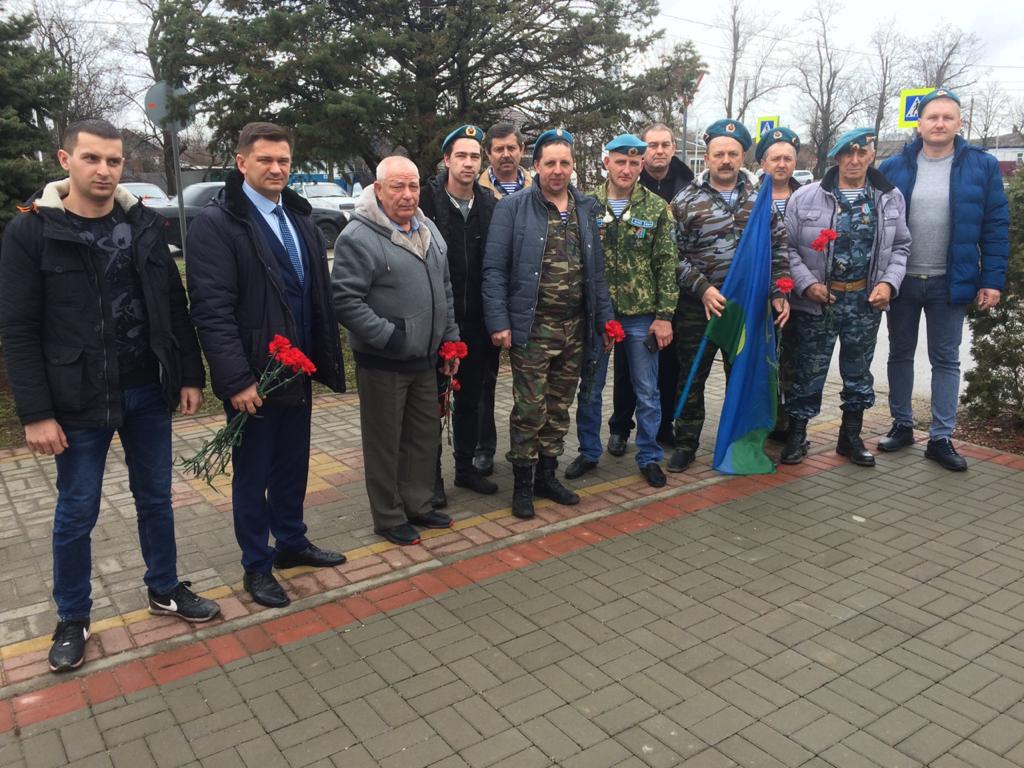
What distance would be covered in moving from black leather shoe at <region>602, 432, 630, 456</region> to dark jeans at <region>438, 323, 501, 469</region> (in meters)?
1.12

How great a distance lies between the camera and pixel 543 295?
464cm

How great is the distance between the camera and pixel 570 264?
4.67 meters

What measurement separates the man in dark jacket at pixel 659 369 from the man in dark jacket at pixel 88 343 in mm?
3169

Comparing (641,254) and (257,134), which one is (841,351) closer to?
(641,254)

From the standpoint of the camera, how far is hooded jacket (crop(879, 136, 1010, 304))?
5.25 meters

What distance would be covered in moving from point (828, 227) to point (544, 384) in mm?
2226

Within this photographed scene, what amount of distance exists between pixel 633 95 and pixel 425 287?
17.9ft

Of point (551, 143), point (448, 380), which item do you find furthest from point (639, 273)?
point (448, 380)

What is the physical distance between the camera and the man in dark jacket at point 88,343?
2986 mm

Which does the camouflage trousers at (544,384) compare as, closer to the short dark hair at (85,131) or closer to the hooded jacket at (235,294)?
the hooded jacket at (235,294)

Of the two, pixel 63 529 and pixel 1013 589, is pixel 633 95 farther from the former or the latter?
pixel 63 529

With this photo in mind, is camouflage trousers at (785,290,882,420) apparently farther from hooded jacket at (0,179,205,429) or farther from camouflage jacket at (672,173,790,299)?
hooded jacket at (0,179,205,429)

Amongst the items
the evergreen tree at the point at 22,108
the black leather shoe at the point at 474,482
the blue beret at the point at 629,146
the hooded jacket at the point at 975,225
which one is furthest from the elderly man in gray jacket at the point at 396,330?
the evergreen tree at the point at 22,108

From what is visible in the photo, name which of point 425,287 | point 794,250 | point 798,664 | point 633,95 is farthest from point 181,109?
point 798,664
